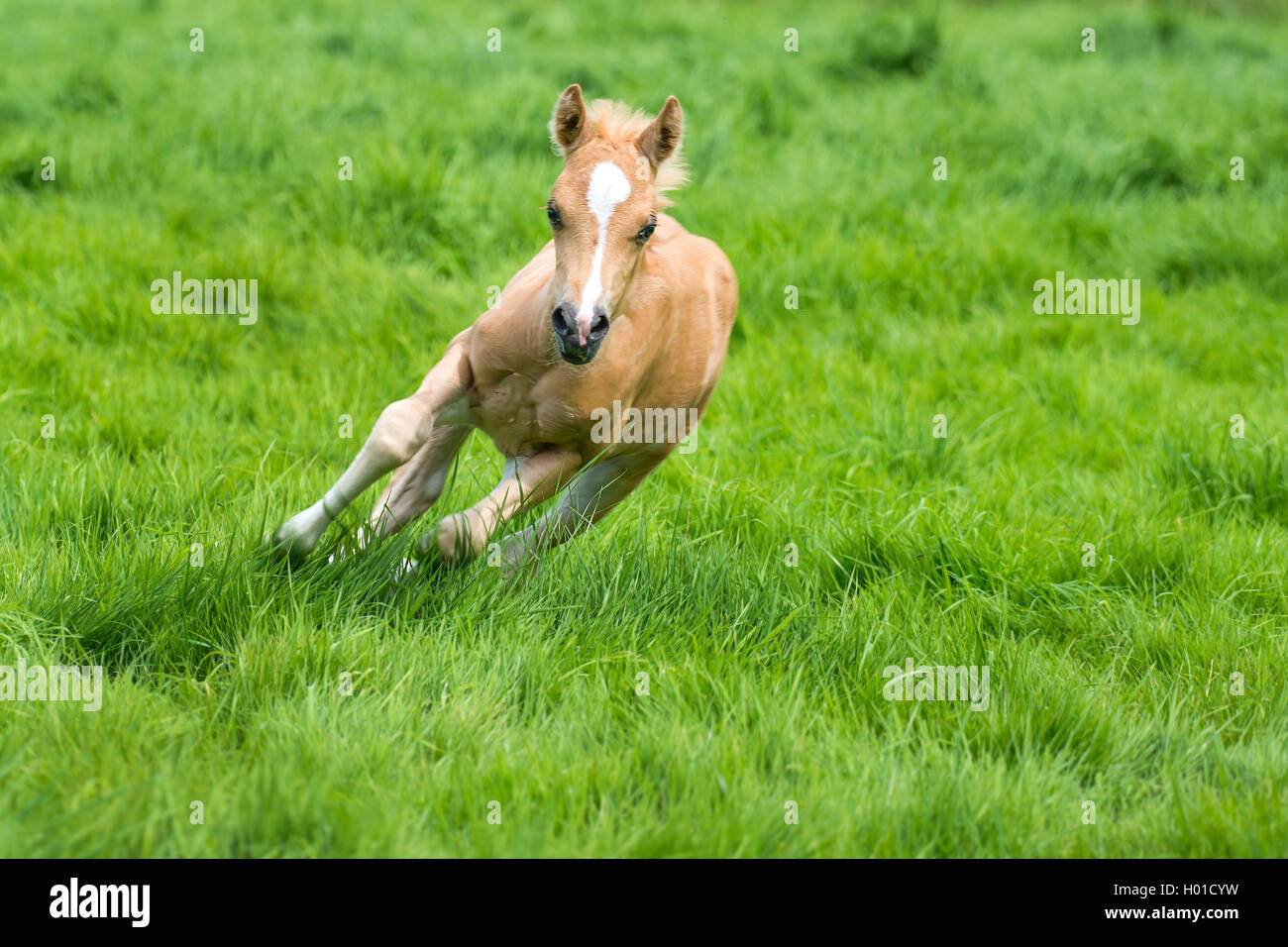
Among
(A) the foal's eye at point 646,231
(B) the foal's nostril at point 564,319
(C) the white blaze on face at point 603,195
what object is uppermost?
(C) the white blaze on face at point 603,195

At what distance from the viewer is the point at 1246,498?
5328mm

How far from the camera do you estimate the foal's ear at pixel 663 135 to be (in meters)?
3.71

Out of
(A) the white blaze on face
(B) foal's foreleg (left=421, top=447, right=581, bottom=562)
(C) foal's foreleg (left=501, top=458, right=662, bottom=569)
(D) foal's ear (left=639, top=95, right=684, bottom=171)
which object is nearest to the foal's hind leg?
(B) foal's foreleg (left=421, top=447, right=581, bottom=562)

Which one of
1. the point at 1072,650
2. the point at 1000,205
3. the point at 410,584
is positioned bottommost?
the point at 1072,650

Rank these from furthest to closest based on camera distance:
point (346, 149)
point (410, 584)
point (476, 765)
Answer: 1. point (346, 149)
2. point (410, 584)
3. point (476, 765)

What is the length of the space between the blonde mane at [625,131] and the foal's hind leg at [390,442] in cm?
81

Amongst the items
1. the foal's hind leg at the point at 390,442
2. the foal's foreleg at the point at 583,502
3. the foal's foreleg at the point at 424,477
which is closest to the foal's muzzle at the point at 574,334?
the foal's hind leg at the point at 390,442

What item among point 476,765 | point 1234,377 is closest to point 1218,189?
point 1234,377

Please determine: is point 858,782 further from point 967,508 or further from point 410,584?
point 967,508

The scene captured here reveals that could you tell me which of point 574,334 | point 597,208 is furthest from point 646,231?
point 574,334

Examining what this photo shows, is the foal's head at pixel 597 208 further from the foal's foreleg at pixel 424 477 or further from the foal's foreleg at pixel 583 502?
the foal's foreleg at pixel 424 477

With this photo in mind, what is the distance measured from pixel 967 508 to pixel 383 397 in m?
2.75

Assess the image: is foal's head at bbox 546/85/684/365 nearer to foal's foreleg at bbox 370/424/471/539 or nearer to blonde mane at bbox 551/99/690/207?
blonde mane at bbox 551/99/690/207

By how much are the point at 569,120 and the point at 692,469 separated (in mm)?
1950
